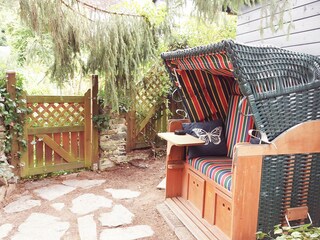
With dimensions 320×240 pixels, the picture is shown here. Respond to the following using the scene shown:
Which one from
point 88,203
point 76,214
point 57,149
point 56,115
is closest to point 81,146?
point 57,149

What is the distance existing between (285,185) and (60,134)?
3.03 m

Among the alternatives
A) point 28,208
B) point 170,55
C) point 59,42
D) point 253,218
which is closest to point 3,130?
point 28,208

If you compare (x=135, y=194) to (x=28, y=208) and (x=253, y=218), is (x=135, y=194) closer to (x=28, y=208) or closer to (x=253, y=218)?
(x=28, y=208)

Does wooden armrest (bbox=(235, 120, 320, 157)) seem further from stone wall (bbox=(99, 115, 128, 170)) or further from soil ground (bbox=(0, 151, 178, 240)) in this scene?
stone wall (bbox=(99, 115, 128, 170))

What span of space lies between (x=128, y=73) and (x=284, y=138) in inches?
91.0

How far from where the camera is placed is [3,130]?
363cm

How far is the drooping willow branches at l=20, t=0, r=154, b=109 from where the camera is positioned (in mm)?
2869

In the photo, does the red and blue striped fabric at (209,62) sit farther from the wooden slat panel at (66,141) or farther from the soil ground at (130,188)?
the wooden slat panel at (66,141)

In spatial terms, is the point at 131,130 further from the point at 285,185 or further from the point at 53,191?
the point at 285,185

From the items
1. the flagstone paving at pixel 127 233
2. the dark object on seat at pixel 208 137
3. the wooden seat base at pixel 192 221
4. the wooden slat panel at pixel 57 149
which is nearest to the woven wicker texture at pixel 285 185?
the wooden seat base at pixel 192 221

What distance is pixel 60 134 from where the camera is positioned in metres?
4.12

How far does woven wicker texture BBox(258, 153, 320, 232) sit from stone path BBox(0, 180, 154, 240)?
1.09m

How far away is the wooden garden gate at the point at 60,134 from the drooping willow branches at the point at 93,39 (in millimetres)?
447

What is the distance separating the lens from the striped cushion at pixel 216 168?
2454 millimetres
